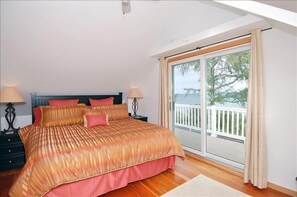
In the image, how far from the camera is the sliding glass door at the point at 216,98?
301 cm

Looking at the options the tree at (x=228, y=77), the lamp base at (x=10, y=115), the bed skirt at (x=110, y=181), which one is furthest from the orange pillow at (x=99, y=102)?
the tree at (x=228, y=77)

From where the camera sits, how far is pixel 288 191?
2.19 meters

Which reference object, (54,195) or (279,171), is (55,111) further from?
(279,171)

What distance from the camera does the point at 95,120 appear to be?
9.92 ft

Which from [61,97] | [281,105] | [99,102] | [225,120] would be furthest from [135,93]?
[281,105]

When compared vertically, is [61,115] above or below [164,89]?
below

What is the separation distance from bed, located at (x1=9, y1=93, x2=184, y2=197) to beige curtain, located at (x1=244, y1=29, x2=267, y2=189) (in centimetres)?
98

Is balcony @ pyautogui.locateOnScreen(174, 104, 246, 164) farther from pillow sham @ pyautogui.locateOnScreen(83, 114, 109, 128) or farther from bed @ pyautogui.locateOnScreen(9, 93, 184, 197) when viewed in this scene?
pillow sham @ pyautogui.locateOnScreen(83, 114, 109, 128)

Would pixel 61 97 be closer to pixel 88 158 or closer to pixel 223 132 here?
pixel 88 158

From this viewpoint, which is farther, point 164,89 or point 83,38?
point 164,89

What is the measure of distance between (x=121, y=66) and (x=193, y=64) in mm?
1527

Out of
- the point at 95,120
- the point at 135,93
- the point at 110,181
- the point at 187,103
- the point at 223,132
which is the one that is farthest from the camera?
the point at 135,93

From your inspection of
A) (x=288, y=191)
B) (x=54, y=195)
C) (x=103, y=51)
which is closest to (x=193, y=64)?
(x=103, y=51)

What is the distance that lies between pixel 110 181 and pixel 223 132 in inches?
101
